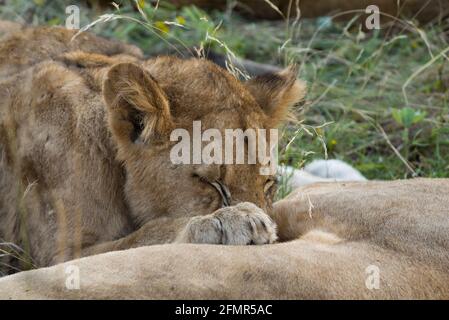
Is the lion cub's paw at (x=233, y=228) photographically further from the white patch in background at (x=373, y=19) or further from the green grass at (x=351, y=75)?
the white patch in background at (x=373, y=19)

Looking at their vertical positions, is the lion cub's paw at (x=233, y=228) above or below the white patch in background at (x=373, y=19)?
below

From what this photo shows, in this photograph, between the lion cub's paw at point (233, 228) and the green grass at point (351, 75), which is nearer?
the lion cub's paw at point (233, 228)

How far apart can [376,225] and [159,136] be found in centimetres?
78

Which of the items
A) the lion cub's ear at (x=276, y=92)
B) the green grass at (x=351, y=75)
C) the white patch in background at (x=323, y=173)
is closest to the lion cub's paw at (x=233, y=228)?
the lion cub's ear at (x=276, y=92)

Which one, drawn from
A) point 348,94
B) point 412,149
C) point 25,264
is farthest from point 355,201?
point 348,94

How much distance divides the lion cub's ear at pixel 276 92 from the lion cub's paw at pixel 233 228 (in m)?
0.62

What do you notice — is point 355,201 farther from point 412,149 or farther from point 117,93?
point 412,149

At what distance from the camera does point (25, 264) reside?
3.37 meters

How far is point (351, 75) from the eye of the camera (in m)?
5.93

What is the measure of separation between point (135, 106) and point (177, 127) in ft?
0.50

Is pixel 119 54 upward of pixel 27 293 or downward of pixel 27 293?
upward

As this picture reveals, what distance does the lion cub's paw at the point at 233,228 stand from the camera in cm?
287

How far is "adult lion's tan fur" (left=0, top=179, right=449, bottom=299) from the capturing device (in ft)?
7.63

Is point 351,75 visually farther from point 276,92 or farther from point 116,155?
point 116,155
